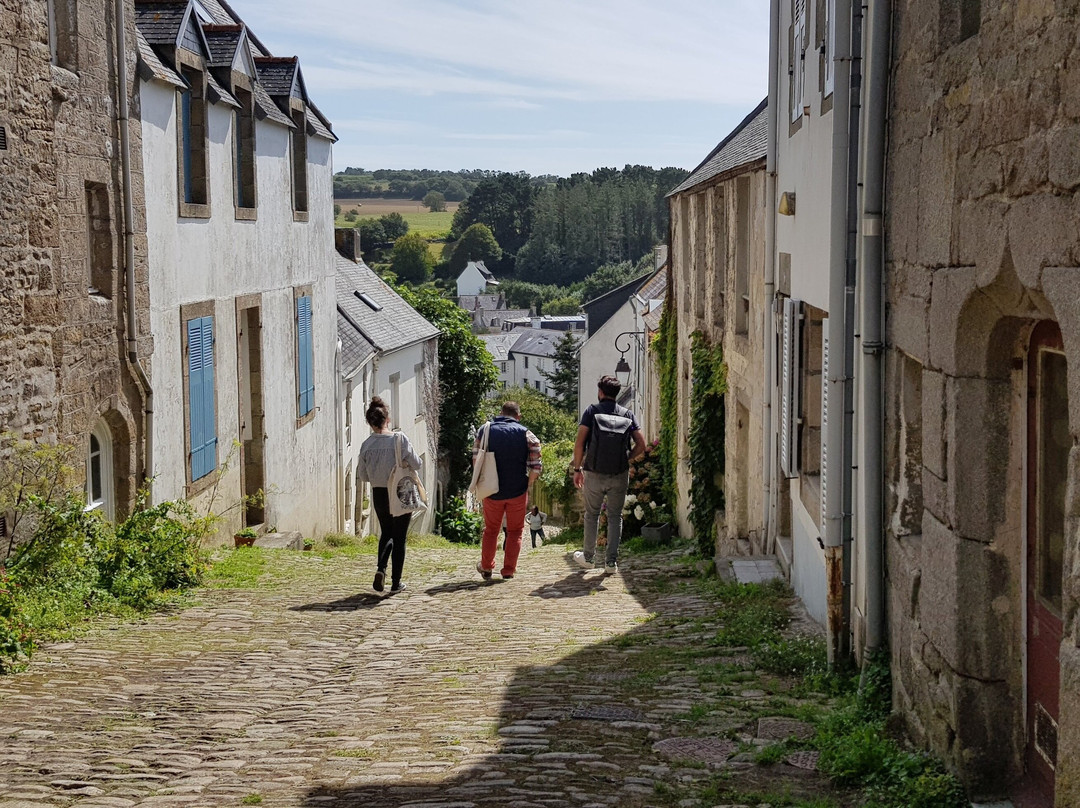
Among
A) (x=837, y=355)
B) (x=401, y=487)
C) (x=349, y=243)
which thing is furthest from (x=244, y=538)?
(x=349, y=243)

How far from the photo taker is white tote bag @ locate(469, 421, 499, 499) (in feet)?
33.5

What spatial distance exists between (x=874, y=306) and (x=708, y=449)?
24.9 ft

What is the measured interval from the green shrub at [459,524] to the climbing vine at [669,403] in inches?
382

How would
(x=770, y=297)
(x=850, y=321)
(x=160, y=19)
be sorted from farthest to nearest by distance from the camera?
(x=160, y=19)
(x=770, y=297)
(x=850, y=321)

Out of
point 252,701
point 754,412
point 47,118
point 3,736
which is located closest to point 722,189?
point 754,412

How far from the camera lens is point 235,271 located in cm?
1341

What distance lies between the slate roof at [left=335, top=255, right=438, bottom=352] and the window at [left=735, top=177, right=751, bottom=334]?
10427mm

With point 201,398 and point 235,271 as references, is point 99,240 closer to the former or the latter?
point 201,398

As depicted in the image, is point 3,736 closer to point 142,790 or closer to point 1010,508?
point 142,790

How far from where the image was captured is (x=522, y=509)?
1055 cm

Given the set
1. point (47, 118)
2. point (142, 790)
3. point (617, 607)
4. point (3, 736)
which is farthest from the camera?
point (617, 607)

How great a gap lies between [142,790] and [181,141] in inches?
321

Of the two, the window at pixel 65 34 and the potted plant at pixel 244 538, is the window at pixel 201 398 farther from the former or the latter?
the window at pixel 65 34

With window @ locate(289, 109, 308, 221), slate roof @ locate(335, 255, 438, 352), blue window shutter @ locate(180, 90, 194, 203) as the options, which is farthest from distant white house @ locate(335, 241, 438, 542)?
blue window shutter @ locate(180, 90, 194, 203)
